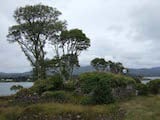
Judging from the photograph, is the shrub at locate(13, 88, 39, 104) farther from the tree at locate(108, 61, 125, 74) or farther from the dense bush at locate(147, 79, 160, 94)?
the tree at locate(108, 61, 125, 74)

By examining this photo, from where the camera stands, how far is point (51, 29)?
43719 millimetres

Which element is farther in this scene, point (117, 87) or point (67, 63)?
point (67, 63)

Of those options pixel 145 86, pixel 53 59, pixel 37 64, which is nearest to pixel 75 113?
pixel 145 86

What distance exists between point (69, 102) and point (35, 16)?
66.1 feet

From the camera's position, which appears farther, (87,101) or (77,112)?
(87,101)

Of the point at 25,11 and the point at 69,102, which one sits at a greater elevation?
the point at 25,11

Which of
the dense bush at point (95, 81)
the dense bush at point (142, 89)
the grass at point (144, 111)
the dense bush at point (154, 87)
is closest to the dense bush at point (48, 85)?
the dense bush at point (95, 81)

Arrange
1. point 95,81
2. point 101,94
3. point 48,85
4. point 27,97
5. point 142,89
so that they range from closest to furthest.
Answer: point 101,94 < point 27,97 < point 95,81 < point 48,85 < point 142,89

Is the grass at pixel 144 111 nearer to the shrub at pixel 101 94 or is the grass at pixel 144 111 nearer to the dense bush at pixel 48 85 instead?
the shrub at pixel 101 94

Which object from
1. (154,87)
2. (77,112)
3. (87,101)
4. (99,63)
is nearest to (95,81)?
(87,101)

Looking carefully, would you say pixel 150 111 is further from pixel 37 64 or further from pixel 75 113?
pixel 37 64

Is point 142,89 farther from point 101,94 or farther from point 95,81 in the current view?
point 101,94

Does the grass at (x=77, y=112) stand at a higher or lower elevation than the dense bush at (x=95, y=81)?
lower

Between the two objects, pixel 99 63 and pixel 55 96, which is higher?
pixel 99 63
